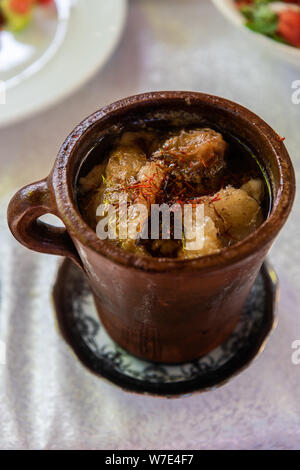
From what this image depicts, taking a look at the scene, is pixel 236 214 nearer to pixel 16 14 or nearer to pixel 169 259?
pixel 169 259

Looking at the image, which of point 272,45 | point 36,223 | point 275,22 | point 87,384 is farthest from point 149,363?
point 275,22

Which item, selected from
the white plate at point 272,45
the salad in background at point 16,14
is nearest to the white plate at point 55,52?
the salad in background at point 16,14

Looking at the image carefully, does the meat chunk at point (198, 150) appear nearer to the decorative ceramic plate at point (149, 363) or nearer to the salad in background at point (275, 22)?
the decorative ceramic plate at point (149, 363)

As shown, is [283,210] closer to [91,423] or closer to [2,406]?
[91,423]

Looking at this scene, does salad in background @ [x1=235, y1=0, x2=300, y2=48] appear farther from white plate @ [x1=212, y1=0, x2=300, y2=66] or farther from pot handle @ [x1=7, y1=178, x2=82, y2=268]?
pot handle @ [x1=7, y1=178, x2=82, y2=268]

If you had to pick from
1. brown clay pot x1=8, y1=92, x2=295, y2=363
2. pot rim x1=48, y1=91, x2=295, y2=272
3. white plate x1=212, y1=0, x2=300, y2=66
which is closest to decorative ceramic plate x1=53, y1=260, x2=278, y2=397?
brown clay pot x1=8, y1=92, x2=295, y2=363
